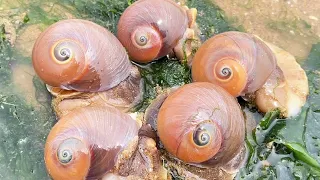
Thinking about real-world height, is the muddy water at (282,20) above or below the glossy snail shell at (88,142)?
above

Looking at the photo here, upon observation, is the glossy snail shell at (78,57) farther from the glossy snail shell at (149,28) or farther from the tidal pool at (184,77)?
the tidal pool at (184,77)

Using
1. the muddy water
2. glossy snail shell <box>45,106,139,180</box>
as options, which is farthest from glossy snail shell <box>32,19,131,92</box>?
the muddy water

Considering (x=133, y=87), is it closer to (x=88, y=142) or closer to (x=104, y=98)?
(x=104, y=98)

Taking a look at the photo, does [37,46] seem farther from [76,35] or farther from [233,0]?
[233,0]

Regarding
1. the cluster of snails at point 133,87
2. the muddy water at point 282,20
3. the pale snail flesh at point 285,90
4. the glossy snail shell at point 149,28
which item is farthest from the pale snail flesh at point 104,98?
the muddy water at point 282,20

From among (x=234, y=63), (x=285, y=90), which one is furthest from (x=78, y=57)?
(x=285, y=90)

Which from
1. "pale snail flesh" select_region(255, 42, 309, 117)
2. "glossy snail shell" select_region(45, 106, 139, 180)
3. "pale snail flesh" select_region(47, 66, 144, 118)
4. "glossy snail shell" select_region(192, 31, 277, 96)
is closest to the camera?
"glossy snail shell" select_region(45, 106, 139, 180)

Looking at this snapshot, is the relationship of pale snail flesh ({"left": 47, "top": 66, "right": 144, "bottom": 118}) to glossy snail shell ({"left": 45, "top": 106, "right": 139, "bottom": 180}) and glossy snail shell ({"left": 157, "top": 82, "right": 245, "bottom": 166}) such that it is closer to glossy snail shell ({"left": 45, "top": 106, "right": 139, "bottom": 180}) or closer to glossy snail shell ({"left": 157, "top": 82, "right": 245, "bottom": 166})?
glossy snail shell ({"left": 45, "top": 106, "right": 139, "bottom": 180})

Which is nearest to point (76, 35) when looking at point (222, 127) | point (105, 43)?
point (105, 43)
